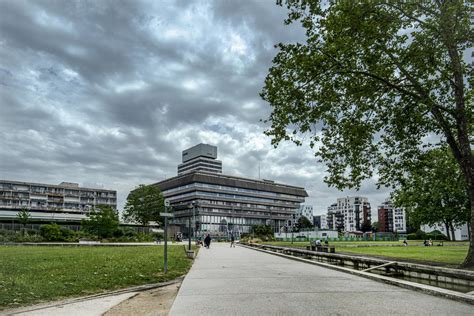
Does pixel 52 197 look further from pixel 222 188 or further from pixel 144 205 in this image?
pixel 222 188

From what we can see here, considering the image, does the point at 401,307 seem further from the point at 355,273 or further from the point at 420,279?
the point at 420,279

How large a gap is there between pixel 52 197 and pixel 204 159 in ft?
189

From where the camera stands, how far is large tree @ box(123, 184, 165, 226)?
11138 cm

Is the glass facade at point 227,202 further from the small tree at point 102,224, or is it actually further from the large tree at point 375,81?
the large tree at point 375,81

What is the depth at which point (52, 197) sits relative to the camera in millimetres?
139625

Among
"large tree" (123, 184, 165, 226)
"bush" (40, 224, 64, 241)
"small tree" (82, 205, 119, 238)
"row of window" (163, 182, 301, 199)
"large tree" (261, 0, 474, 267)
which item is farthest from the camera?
"row of window" (163, 182, 301, 199)

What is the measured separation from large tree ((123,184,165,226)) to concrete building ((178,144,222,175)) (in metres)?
52.1

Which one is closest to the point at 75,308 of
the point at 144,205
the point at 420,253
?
the point at 420,253

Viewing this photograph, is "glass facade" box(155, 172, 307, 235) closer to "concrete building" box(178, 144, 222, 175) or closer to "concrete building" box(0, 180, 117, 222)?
"concrete building" box(178, 144, 222, 175)

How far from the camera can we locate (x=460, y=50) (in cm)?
1581

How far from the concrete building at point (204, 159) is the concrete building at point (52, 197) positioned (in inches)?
1300

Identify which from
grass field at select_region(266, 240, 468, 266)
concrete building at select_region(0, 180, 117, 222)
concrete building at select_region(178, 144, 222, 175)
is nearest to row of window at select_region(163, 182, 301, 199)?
concrete building at select_region(0, 180, 117, 222)

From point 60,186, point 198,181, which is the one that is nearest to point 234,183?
point 198,181

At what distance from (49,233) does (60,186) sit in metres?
89.6
